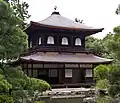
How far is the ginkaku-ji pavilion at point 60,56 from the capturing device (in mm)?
24375

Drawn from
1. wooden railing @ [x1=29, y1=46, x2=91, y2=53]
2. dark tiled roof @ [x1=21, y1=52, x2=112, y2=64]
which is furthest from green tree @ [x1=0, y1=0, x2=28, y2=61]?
wooden railing @ [x1=29, y1=46, x2=91, y2=53]

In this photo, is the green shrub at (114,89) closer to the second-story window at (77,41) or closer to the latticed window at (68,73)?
the latticed window at (68,73)

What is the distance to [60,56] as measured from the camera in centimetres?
2545

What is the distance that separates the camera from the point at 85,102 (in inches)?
662

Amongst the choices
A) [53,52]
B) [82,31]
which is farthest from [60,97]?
[82,31]

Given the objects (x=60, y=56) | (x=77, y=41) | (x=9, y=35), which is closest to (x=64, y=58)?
(x=60, y=56)

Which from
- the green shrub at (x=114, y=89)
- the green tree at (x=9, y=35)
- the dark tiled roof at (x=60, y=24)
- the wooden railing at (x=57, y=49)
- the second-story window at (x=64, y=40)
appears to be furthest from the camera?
the second-story window at (x=64, y=40)

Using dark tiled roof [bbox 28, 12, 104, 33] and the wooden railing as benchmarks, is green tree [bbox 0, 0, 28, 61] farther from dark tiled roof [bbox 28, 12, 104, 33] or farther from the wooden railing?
the wooden railing

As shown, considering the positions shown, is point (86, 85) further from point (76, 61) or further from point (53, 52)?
point (53, 52)

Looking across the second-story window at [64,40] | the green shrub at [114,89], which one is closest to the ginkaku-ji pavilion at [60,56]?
the second-story window at [64,40]

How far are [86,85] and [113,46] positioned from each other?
1562 centimetres

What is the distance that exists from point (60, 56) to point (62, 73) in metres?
1.62

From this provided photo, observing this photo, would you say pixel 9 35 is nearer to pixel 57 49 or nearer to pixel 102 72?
pixel 102 72

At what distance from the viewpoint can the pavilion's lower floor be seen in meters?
24.4
